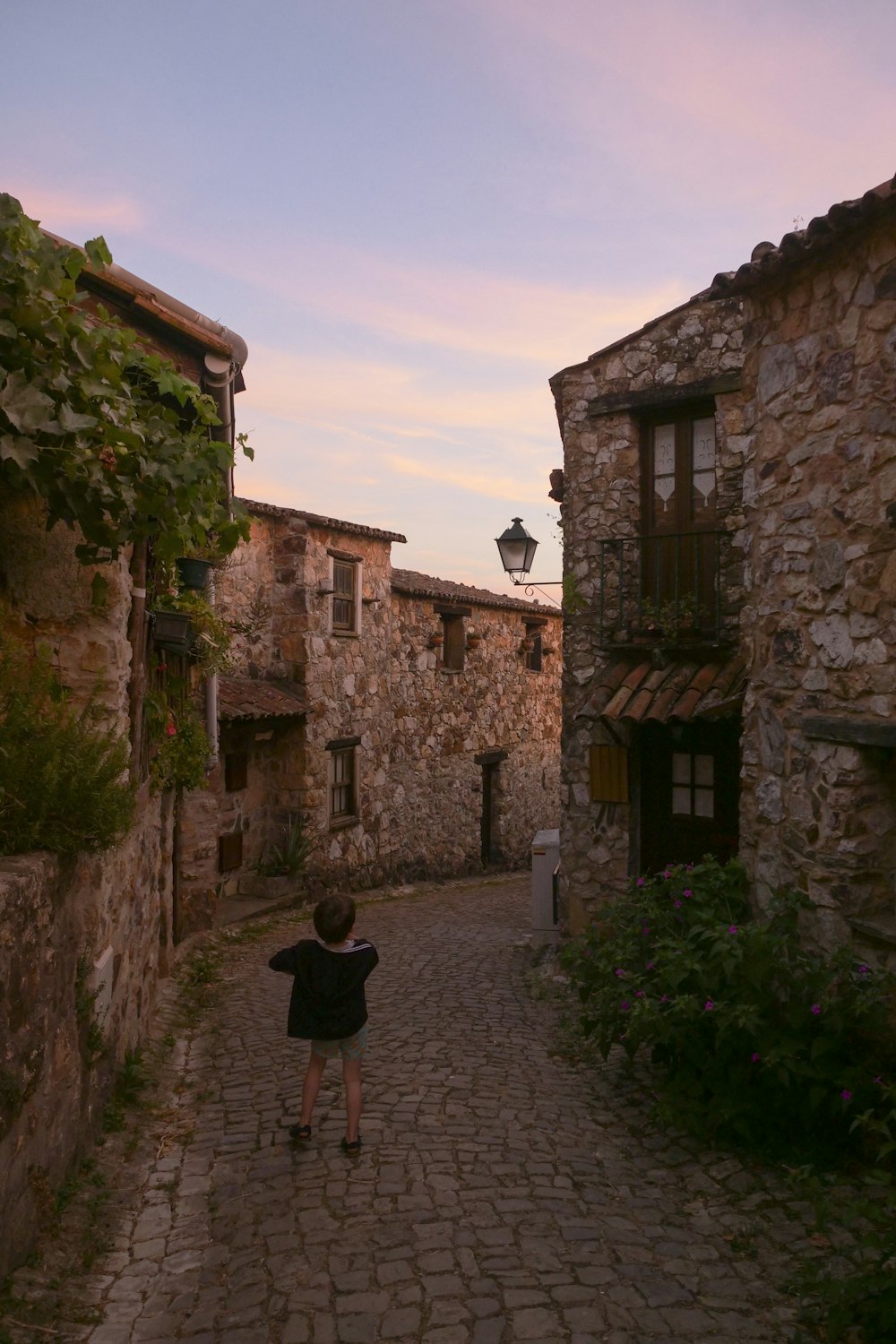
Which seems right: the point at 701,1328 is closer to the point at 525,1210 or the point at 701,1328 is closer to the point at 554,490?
the point at 525,1210

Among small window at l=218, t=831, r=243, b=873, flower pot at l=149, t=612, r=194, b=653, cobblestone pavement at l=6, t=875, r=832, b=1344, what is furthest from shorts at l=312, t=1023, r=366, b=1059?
small window at l=218, t=831, r=243, b=873

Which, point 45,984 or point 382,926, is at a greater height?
point 45,984

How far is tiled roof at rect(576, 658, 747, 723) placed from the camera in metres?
7.43

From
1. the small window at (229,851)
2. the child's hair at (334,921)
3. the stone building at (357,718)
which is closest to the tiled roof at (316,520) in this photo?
the stone building at (357,718)

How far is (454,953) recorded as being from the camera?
9773 mm

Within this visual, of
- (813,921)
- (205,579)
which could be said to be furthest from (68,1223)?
(205,579)

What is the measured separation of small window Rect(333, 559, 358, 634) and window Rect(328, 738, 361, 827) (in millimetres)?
1658

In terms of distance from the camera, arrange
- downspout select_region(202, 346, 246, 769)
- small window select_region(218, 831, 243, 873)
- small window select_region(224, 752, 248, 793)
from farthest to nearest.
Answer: small window select_region(224, 752, 248, 793) → small window select_region(218, 831, 243, 873) → downspout select_region(202, 346, 246, 769)

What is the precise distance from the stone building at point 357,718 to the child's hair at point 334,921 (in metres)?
5.55

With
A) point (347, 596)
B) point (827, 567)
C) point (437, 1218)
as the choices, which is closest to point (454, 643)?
point (347, 596)

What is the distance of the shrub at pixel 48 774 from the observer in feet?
11.9

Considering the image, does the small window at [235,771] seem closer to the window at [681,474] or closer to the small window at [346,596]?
the small window at [346,596]

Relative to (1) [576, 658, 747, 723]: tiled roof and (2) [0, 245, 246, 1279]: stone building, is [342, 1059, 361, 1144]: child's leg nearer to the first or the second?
(2) [0, 245, 246, 1279]: stone building

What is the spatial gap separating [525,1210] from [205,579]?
4.83m
